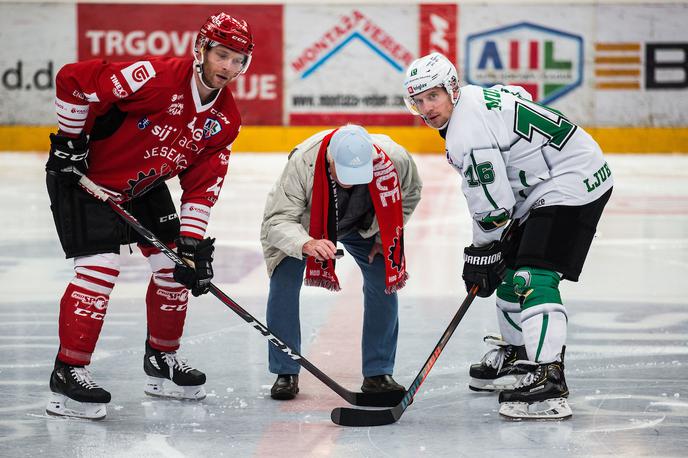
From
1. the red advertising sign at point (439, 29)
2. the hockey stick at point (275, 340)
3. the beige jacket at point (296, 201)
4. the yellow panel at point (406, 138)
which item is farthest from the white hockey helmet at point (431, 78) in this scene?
the red advertising sign at point (439, 29)

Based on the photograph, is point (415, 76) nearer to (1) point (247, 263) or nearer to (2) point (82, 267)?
(2) point (82, 267)

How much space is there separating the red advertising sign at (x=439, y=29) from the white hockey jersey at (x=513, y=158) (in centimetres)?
924

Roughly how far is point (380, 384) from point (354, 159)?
30.2 inches

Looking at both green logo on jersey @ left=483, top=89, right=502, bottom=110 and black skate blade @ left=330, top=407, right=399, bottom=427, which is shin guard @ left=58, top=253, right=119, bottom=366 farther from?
green logo on jersey @ left=483, top=89, right=502, bottom=110

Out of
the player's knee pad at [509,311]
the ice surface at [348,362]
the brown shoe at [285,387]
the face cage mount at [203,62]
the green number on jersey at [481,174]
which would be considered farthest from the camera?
the player's knee pad at [509,311]

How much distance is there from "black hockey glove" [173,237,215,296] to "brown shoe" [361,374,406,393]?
2.01ft

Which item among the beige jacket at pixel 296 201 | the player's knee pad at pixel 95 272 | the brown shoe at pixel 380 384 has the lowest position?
the brown shoe at pixel 380 384

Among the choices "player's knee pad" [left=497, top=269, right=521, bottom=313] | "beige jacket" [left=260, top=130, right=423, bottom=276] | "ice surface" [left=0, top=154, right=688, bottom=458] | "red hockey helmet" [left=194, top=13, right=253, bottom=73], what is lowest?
"ice surface" [left=0, top=154, right=688, bottom=458]

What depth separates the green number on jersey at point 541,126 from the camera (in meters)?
3.40

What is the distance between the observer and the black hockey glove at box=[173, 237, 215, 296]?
348 cm

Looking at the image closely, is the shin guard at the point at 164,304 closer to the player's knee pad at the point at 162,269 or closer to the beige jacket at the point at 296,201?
the player's knee pad at the point at 162,269

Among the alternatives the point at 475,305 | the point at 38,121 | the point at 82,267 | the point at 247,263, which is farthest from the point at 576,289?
the point at 38,121

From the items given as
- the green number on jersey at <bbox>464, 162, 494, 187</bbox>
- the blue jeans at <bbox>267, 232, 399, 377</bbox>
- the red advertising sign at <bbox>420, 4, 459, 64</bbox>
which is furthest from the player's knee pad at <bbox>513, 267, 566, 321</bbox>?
the red advertising sign at <bbox>420, 4, 459, 64</bbox>

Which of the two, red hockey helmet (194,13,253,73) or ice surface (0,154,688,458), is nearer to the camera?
A: ice surface (0,154,688,458)
